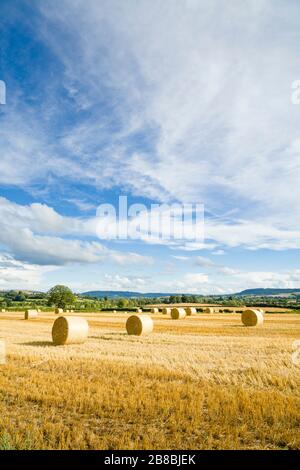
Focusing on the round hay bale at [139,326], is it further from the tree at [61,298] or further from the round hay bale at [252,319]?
the tree at [61,298]

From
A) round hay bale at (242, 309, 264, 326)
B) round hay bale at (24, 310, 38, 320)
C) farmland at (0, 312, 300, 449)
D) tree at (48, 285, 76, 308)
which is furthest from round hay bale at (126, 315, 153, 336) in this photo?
tree at (48, 285, 76, 308)

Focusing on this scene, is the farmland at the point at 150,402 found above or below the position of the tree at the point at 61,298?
below

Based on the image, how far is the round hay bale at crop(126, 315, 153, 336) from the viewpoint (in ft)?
84.7

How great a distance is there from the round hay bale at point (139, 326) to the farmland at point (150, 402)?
409 inches


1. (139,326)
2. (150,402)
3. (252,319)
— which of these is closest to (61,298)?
(252,319)

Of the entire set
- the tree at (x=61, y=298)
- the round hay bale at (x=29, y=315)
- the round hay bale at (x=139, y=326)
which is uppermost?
the tree at (x=61, y=298)

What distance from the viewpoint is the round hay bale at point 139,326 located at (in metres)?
25.8

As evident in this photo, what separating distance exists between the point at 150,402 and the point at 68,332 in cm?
1207

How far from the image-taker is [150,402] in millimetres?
9016

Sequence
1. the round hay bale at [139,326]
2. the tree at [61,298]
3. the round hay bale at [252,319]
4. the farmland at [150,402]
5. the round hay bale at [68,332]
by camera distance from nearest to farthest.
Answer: the farmland at [150,402] < the round hay bale at [68,332] < the round hay bale at [139,326] < the round hay bale at [252,319] < the tree at [61,298]

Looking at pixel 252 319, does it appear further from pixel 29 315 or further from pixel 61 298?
pixel 61 298

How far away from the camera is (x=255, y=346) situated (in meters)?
19.1

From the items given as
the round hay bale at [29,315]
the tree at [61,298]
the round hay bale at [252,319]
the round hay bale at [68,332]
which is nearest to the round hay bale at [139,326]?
the round hay bale at [68,332]
